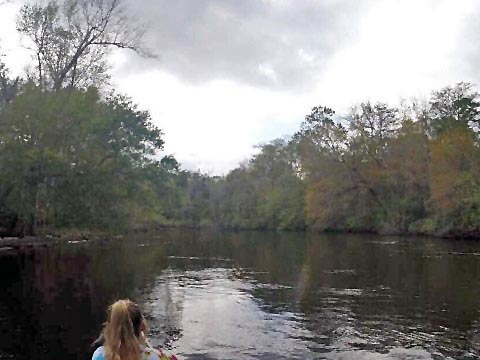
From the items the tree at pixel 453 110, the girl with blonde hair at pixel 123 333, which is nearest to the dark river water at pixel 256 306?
the girl with blonde hair at pixel 123 333

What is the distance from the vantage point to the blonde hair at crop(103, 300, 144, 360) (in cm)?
445

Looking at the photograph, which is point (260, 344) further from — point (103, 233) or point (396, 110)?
point (396, 110)

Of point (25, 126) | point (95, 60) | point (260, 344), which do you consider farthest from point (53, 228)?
point (260, 344)

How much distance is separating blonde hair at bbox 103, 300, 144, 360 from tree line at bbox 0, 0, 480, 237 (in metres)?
40.3

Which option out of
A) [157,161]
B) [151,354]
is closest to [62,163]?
[157,161]

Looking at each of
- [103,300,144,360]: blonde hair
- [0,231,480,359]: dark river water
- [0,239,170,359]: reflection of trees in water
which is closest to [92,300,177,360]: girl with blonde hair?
[103,300,144,360]: blonde hair

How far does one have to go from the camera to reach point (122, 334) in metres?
4.48

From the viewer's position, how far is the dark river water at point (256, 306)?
13281mm

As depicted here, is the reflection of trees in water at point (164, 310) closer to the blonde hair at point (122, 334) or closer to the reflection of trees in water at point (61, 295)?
the reflection of trees in water at point (61, 295)

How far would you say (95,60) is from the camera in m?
46.1

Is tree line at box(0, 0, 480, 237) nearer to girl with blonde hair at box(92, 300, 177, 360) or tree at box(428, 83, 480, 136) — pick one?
tree at box(428, 83, 480, 136)

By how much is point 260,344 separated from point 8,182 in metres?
34.1

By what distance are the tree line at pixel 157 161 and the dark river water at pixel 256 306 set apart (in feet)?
43.4

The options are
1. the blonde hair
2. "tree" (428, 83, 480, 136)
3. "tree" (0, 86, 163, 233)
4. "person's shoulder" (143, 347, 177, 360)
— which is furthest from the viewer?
"tree" (428, 83, 480, 136)
